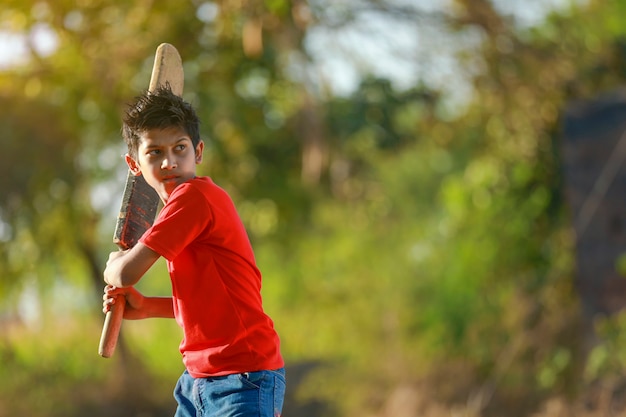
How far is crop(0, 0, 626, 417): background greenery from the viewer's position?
24.6 feet

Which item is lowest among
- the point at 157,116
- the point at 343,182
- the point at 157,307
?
the point at 343,182

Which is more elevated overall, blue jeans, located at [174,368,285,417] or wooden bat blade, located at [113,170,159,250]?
wooden bat blade, located at [113,170,159,250]

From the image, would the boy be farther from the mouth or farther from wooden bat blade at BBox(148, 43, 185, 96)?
wooden bat blade at BBox(148, 43, 185, 96)

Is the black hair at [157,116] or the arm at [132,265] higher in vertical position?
the black hair at [157,116]

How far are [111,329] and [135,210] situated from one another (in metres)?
0.35

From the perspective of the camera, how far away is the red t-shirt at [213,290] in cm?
250

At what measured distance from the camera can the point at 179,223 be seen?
2461mm

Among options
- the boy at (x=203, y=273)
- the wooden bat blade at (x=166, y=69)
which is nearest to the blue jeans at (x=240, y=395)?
the boy at (x=203, y=273)

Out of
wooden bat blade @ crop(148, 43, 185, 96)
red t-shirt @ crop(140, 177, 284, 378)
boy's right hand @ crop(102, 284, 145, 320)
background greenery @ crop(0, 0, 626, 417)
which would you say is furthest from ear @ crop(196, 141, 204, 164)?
background greenery @ crop(0, 0, 626, 417)

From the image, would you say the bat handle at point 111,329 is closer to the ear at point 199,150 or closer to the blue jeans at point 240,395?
the blue jeans at point 240,395

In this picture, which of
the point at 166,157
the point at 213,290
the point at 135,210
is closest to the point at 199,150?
the point at 166,157

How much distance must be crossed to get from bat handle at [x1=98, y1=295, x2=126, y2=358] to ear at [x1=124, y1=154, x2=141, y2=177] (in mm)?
346

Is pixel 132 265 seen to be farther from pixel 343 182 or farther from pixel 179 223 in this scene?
pixel 343 182

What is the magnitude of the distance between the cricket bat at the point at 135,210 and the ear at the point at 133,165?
6cm
